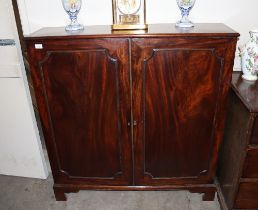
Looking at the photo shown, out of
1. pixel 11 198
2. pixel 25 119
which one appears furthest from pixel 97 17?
pixel 11 198

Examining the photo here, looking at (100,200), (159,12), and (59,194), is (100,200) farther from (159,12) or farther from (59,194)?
(159,12)

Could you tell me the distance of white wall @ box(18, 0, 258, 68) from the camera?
1638 mm

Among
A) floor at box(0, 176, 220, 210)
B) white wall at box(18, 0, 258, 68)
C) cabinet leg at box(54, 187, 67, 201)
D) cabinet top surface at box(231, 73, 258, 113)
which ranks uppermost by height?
white wall at box(18, 0, 258, 68)

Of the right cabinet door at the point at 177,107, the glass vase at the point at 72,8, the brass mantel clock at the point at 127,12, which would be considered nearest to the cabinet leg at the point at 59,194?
the right cabinet door at the point at 177,107

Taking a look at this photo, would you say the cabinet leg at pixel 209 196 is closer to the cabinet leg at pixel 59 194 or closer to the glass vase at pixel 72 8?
the cabinet leg at pixel 59 194

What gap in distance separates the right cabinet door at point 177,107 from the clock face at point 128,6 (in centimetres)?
33

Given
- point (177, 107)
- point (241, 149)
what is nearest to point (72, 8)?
point (177, 107)

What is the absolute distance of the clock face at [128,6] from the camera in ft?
4.96

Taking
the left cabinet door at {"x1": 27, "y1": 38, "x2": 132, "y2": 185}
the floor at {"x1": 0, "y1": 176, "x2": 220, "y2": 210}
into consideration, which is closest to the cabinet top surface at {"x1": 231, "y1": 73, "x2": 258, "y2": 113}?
the left cabinet door at {"x1": 27, "y1": 38, "x2": 132, "y2": 185}

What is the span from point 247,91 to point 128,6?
89cm

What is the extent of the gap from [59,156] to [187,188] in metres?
0.95

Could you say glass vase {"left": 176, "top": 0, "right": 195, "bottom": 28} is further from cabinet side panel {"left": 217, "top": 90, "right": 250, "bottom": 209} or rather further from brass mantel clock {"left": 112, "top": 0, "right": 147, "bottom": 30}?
cabinet side panel {"left": 217, "top": 90, "right": 250, "bottom": 209}

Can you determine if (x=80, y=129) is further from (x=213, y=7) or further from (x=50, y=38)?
(x=213, y=7)

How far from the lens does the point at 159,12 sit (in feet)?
5.46
